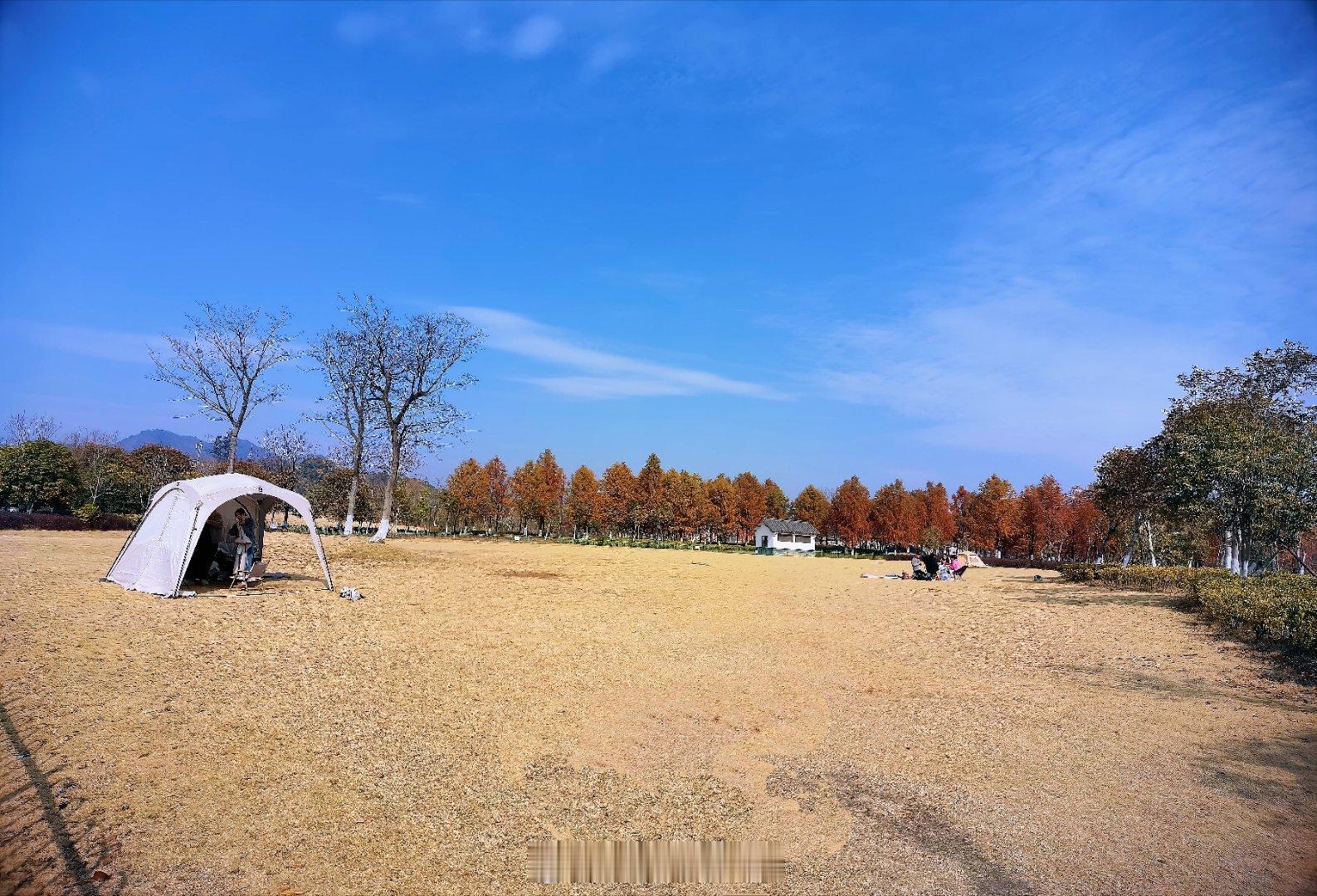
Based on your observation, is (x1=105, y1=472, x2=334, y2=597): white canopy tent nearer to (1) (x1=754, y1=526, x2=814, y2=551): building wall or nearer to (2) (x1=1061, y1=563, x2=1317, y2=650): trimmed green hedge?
(2) (x1=1061, y1=563, x2=1317, y2=650): trimmed green hedge

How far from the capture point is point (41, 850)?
448 centimetres

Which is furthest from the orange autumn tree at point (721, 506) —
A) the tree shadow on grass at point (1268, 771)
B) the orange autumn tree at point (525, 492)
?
the tree shadow on grass at point (1268, 771)

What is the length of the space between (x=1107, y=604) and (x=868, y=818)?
13864 mm

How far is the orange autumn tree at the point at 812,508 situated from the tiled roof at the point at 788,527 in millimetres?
3973

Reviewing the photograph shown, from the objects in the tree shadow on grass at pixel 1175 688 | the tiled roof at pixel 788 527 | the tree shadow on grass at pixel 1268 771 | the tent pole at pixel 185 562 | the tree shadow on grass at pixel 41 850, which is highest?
the tiled roof at pixel 788 527

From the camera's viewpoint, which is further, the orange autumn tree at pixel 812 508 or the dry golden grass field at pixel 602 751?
the orange autumn tree at pixel 812 508

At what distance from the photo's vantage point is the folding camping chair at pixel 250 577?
14008 mm

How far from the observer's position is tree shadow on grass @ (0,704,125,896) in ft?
13.9

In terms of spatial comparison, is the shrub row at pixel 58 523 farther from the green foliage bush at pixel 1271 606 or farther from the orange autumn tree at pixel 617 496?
the orange autumn tree at pixel 617 496

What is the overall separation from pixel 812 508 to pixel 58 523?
66.4 metres

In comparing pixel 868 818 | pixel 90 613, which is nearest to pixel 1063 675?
pixel 868 818

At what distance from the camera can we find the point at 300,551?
21.7m

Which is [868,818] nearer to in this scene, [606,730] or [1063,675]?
[606,730]

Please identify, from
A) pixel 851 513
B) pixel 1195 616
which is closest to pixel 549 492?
pixel 851 513
